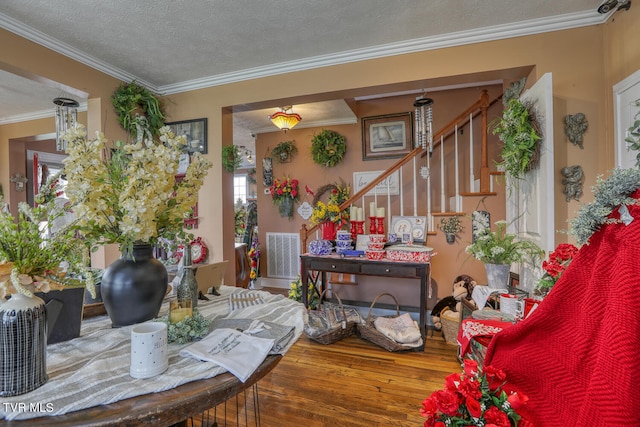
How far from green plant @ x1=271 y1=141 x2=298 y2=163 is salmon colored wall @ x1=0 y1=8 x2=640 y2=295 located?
5.52ft

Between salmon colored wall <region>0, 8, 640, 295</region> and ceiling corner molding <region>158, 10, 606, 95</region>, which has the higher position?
ceiling corner molding <region>158, 10, 606, 95</region>

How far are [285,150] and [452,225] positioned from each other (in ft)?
9.15

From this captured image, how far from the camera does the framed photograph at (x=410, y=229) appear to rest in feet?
10.4

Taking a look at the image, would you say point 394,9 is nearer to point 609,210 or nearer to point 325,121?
point 609,210

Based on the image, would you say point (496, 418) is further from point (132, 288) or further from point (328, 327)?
point (328, 327)

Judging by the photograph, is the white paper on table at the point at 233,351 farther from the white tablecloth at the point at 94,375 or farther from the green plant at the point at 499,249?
the green plant at the point at 499,249

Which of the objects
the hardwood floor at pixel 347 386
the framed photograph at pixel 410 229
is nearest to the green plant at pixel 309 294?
the hardwood floor at pixel 347 386

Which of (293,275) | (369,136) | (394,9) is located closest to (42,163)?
(293,275)

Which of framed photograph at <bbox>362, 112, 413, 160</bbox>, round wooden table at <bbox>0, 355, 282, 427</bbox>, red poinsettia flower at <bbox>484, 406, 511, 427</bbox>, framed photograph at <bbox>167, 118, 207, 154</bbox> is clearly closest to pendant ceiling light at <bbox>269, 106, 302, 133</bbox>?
framed photograph at <bbox>167, 118, 207, 154</bbox>

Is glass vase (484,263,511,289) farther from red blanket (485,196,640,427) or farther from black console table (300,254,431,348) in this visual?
red blanket (485,196,640,427)

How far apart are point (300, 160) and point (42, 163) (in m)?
4.35

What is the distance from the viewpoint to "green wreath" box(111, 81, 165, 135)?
296 centimetres

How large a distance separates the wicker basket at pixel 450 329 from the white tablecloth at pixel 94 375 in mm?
2167

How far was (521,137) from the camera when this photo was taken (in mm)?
2201
